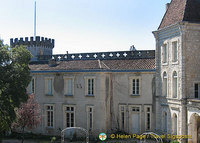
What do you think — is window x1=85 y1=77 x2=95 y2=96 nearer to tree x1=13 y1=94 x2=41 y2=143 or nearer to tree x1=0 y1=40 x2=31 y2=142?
tree x1=13 y1=94 x2=41 y2=143

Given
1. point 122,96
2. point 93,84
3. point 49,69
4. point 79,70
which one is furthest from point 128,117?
point 49,69

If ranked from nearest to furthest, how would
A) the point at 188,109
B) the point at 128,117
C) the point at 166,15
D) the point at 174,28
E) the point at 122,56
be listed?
the point at 188,109, the point at 174,28, the point at 166,15, the point at 128,117, the point at 122,56

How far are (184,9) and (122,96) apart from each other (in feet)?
32.4

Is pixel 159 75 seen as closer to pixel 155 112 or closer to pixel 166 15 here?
pixel 155 112

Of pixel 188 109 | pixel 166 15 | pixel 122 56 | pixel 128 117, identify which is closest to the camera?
pixel 188 109

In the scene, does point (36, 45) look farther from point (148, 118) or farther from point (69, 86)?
point (148, 118)

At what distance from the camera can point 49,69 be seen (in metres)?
30.7

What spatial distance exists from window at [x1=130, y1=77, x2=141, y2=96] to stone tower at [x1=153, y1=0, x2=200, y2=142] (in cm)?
257

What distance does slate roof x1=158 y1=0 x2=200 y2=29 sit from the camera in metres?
23.0

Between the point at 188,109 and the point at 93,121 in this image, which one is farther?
the point at 93,121

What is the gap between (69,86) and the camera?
29.9 m

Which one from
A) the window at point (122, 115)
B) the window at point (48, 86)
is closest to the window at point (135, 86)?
the window at point (122, 115)

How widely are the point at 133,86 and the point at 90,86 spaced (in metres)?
4.04

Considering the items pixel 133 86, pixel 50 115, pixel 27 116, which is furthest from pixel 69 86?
pixel 133 86
